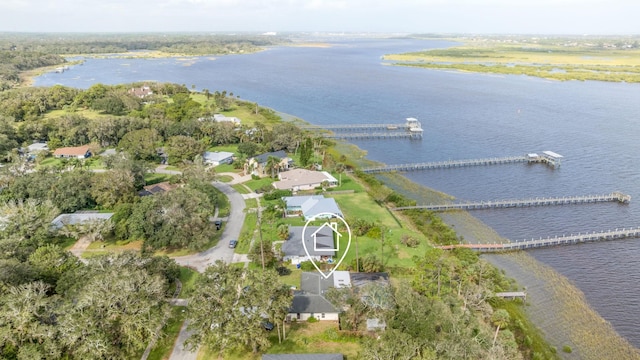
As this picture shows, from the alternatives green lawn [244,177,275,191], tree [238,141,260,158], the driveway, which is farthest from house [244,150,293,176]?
the driveway

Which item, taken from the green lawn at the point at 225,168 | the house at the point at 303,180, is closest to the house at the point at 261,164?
the green lawn at the point at 225,168

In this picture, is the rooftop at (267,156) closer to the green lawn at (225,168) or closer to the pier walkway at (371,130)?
the green lawn at (225,168)

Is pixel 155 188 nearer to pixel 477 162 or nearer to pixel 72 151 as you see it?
pixel 72 151

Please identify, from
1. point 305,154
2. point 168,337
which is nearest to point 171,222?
point 168,337

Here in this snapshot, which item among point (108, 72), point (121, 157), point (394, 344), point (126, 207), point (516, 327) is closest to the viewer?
point (394, 344)

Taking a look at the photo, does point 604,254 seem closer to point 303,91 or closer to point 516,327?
point 516,327

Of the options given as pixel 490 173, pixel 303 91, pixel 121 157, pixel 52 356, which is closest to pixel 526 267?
pixel 490 173

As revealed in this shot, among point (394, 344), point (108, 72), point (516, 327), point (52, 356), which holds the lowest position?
point (516, 327)

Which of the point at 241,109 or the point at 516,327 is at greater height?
the point at 241,109
